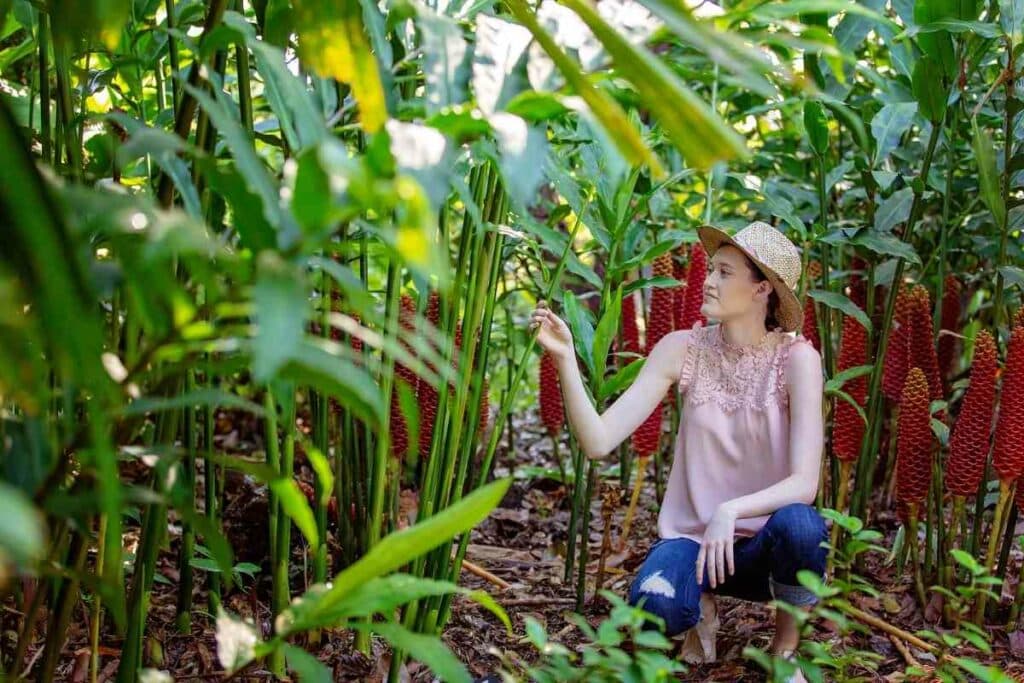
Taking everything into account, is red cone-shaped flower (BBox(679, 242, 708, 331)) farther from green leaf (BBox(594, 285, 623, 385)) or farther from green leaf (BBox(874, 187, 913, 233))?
green leaf (BBox(594, 285, 623, 385))

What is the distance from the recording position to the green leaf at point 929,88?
1907 mm

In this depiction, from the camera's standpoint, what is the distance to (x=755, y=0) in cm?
103

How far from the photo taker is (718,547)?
1.72m

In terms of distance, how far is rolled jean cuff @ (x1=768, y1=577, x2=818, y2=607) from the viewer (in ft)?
5.83

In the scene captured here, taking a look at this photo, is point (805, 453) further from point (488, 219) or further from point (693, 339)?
point (488, 219)

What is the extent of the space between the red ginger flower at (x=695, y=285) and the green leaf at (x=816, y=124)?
13.2 inches

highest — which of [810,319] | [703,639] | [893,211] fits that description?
[893,211]

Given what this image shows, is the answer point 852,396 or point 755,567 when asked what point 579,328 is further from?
point 852,396

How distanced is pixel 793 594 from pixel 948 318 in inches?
40.3

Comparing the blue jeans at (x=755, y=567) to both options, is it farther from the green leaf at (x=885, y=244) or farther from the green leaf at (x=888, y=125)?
the green leaf at (x=888, y=125)

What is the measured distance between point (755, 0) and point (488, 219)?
2.07 feet

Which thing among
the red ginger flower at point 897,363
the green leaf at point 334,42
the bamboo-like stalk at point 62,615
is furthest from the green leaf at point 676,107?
the red ginger flower at point 897,363

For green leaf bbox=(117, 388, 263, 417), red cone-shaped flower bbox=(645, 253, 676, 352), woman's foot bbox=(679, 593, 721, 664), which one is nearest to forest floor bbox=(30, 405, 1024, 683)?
woman's foot bbox=(679, 593, 721, 664)

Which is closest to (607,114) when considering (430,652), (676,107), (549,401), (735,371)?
(676,107)
